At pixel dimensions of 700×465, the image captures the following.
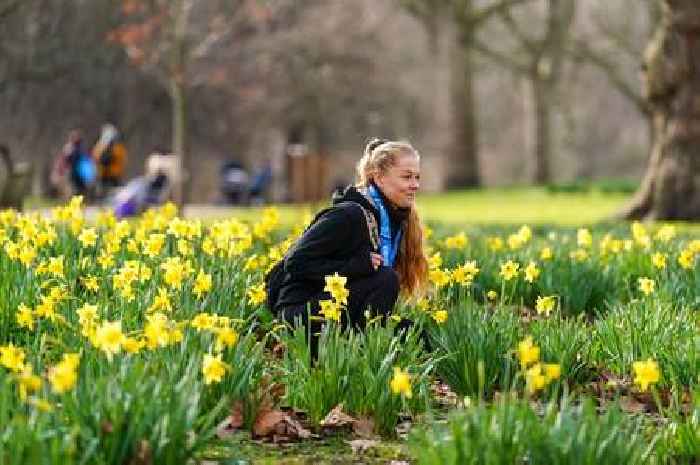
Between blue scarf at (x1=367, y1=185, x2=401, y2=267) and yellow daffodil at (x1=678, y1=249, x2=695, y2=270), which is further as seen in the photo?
yellow daffodil at (x1=678, y1=249, x2=695, y2=270)

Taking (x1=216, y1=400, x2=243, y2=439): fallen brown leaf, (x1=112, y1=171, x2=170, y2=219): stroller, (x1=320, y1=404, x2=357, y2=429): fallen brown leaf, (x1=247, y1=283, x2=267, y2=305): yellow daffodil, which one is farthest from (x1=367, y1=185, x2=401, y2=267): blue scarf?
(x1=112, y1=171, x2=170, y2=219): stroller

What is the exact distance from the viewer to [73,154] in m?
22.0

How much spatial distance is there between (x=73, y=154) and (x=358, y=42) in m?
14.6

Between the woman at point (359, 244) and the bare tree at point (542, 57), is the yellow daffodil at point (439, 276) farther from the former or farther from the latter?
the bare tree at point (542, 57)

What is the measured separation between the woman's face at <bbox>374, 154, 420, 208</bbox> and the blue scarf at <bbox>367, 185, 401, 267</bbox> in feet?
0.15

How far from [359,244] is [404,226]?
1.11 ft

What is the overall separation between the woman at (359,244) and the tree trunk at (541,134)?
26926mm

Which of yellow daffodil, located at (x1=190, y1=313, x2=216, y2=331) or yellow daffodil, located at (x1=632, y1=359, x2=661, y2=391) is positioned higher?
yellow daffodil, located at (x1=190, y1=313, x2=216, y2=331)

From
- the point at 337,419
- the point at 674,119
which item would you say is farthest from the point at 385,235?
the point at 674,119

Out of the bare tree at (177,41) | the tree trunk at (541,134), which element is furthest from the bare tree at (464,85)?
the bare tree at (177,41)

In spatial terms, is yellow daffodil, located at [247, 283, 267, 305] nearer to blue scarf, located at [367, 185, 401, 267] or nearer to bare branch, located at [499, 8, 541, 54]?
blue scarf, located at [367, 185, 401, 267]

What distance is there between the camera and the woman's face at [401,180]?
5.36 meters

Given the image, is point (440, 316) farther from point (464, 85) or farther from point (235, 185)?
point (464, 85)

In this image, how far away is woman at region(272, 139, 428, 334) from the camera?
17.5ft
